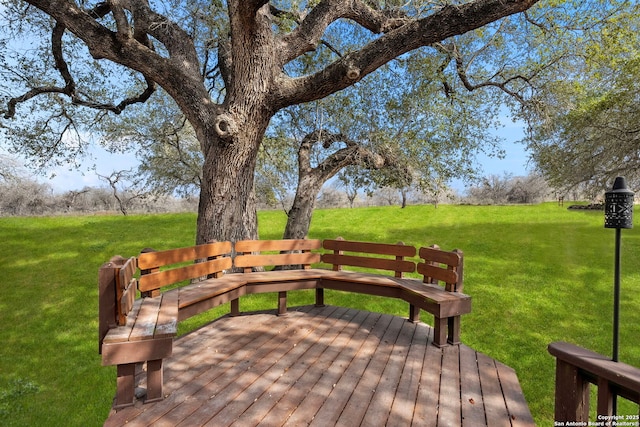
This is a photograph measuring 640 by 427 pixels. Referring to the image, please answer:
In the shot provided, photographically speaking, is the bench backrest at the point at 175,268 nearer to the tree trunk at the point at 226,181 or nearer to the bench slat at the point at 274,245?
the bench slat at the point at 274,245

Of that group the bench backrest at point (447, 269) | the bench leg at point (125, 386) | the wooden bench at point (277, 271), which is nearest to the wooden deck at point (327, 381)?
the bench leg at point (125, 386)

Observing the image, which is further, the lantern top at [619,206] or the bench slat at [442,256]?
the bench slat at [442,256]

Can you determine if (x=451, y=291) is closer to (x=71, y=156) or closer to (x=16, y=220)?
(x=71, y=156)

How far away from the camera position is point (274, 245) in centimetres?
613

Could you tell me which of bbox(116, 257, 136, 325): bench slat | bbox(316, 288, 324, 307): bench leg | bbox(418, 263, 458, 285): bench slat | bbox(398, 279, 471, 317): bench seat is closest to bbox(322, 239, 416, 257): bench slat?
bbox(418, 263, 458, 285): bench slat

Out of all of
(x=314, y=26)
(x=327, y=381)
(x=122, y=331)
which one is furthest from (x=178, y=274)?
(x=314, y=26)

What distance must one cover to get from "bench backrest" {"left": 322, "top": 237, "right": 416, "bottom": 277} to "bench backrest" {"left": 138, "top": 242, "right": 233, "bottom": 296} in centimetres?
194

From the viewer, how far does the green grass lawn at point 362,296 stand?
17.0 feet

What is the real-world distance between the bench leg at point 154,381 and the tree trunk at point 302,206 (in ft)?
19.8

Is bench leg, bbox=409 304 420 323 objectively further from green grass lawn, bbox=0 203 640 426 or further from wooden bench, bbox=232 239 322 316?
green grass lawn, bbox=0 203 640 426

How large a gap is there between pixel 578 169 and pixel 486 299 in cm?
802

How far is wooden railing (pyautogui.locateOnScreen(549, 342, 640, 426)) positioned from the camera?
2.01m

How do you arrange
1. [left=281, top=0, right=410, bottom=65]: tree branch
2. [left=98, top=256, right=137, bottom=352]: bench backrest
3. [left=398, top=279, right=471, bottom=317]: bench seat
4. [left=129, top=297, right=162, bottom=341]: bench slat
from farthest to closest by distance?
1. [left=281, top=0, right=410, bottom=65]: tree branch
2. [left=398, top=279, right=471, bottom=317]: bench seat
3. [left=98, top=256, right=137, bottom=352]: bench backrest
4. [left=129, top=297, right=162, bottom=341]: bench slat

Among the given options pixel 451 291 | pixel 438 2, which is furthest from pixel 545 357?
pixel 438 2
